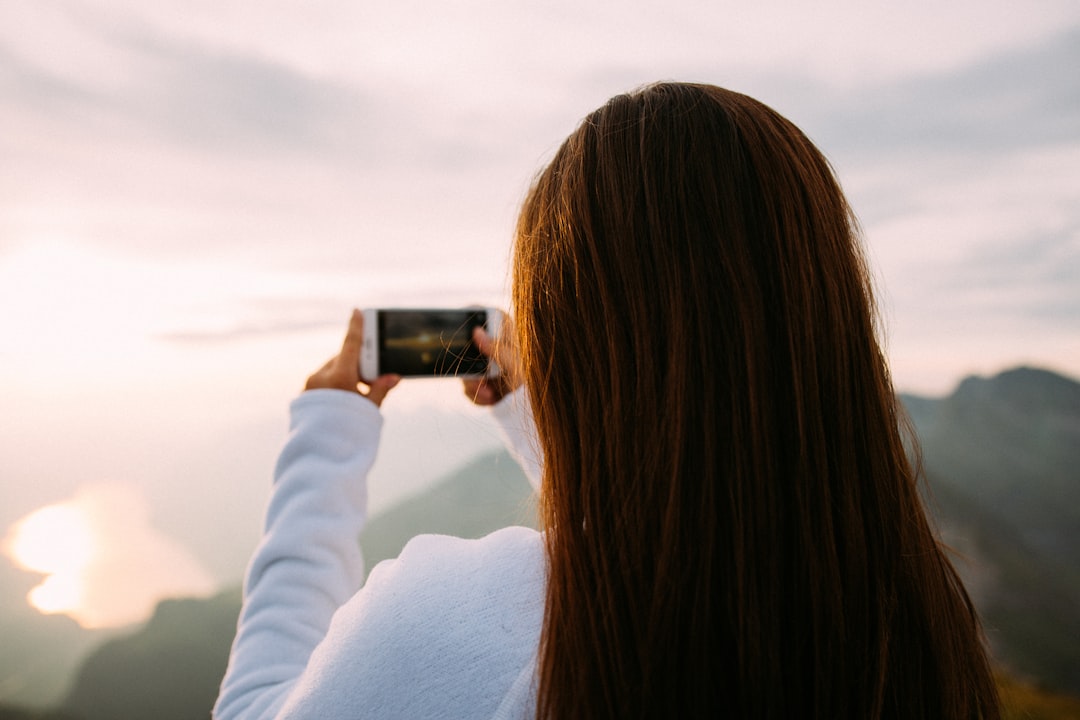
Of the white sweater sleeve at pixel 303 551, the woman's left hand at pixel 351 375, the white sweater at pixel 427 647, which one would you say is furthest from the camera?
the woman's left hand at pixel 351 375

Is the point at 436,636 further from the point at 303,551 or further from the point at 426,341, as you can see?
the point at 426,341

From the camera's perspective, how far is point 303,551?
674 mm

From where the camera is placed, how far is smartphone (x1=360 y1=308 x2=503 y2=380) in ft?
3.07

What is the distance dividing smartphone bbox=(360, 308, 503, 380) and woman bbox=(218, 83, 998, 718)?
0.46 meters

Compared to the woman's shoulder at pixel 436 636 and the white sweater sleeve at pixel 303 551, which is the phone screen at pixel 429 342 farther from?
the woman's shoulder at pixel 436 636

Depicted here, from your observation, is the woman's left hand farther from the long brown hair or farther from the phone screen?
the long brown hair

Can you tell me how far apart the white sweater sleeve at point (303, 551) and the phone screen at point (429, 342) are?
14 centimetres

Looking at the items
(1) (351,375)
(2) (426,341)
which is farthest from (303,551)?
(2) (426,341)

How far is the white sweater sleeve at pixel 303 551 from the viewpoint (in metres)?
0.61

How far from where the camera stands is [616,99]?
52 cm

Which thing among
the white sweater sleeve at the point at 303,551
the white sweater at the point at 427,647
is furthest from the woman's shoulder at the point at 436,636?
the white sweater sleeve at the point at 303,551

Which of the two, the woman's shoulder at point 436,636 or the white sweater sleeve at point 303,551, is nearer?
the woman's shoulder at point 436,636

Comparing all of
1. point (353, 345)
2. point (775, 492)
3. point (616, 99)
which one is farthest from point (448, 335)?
point (775, 492)

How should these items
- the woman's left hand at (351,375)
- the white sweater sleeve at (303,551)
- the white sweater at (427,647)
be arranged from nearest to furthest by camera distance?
the white sweater at (427,647), the white sweater sleeve at (303,551), the woman's left hand at (351,375)
